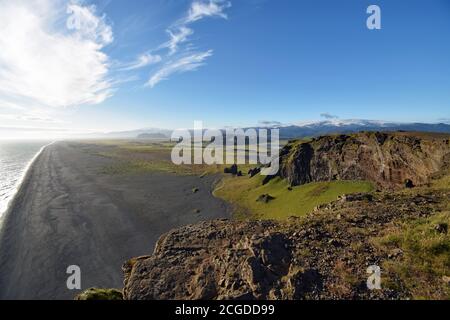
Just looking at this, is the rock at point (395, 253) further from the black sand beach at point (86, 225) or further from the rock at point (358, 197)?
the black sand beach at point (86, 225)

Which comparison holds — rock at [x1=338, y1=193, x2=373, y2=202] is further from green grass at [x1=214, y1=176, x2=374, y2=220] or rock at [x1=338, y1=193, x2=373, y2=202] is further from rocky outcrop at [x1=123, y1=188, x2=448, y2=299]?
green grass at [x1=214, y1=176, x2=374, y2=220]

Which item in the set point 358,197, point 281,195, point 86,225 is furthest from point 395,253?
point 86,225

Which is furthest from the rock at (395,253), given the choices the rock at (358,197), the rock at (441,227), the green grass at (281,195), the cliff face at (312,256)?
the green grass at (281,195)

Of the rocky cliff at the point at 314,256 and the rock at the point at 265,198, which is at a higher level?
the rocky cliff at the point at 314,256

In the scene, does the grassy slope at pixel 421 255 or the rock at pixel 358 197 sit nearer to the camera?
the grassy slope at pixel 421 255

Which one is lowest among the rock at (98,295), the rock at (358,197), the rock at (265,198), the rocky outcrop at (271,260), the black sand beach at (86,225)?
the black sand beach at (86,225)

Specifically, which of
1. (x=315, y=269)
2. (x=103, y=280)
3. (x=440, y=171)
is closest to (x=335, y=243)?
(x=315, y=269)

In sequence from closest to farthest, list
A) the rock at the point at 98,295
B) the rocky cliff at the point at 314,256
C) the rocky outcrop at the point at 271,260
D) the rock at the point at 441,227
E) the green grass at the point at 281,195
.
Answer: the rocky cliff at the point at 314,256 → the rocky outcrop at the point at 271,260 → the rock at the point at 98,295 → the rock at the point at 441,227 → the green grass at the point at 281,195

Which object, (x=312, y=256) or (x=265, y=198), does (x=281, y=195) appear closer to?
(x=265, y=198)
